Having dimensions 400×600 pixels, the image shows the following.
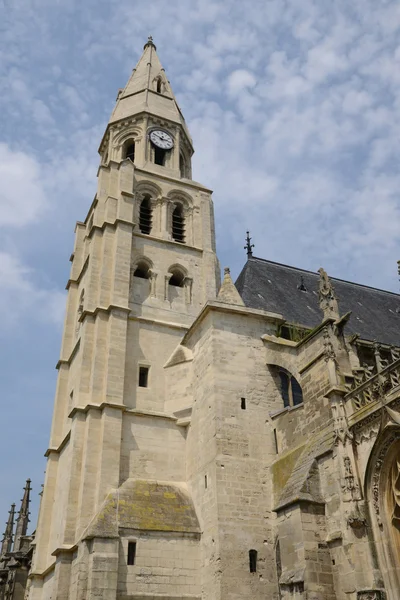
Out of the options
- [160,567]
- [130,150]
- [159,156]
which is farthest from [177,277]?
[160,567]

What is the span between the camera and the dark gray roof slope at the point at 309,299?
63.6ft

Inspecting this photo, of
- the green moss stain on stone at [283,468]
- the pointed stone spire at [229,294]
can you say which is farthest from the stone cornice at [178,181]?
the green moss stain on stone at [283,468]

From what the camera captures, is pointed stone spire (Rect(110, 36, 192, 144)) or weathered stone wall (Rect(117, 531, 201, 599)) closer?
weathered stone wall (Rect(117, 531, 201, 599))

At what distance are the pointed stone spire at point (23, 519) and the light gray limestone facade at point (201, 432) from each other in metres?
10.7

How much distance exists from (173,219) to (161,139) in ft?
14.2

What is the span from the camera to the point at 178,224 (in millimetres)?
22125

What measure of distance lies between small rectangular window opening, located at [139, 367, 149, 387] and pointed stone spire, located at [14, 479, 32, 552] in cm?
1342

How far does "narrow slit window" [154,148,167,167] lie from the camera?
79.5ft

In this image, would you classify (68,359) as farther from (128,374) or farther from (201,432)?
(201,432)

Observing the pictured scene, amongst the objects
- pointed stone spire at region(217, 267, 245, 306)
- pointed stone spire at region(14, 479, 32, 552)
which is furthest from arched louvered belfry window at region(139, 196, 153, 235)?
pointed stone spire at region(14, 479, 32, 552)

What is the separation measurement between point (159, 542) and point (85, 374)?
5357mm

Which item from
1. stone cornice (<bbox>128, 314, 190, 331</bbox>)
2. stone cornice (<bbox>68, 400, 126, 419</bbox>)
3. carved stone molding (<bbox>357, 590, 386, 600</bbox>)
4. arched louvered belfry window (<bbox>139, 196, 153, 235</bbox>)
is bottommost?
carved stone molding (<bbox>357, 590, 386, 600</bbox>)

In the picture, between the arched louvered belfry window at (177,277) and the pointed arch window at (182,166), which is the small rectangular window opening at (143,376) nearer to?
the arched louvered belfry window at (177,277)

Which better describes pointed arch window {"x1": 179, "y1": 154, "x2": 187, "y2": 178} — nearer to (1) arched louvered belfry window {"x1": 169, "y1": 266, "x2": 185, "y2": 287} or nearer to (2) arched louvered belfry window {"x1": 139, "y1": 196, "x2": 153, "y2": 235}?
(2) arched louvered belfry window {"x1": 139, "y1": 196, "x2": 153, "y2": 235}
